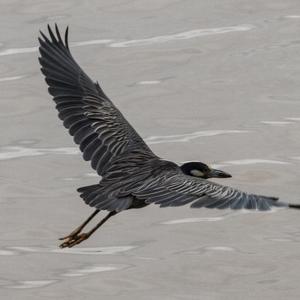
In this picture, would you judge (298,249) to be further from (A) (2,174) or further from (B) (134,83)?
(B) (134,83)

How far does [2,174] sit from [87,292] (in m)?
3.68

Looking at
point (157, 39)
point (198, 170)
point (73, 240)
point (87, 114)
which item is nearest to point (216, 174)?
point (198, 170)

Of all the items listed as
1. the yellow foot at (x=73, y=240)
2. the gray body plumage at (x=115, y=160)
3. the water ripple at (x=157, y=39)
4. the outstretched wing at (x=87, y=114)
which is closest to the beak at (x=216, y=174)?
the gray body plumage at (x=115, y=160)

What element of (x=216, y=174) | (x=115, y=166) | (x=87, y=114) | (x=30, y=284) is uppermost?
(x=87, y=114)

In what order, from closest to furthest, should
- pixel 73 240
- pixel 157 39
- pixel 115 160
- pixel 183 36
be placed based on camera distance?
pixel 73 240 < pixel 115 160 < pixel 157 39 < pixel 183 36

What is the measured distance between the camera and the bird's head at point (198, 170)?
41.5ft

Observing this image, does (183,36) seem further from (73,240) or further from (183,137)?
(73,240)

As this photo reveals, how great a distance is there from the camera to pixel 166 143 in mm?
21547

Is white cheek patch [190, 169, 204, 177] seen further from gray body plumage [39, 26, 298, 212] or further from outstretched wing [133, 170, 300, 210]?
outstretched wing [133, 170, 300, 210]

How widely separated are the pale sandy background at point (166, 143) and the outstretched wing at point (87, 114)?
402 centimetres

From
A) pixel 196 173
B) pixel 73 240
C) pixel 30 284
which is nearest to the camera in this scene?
pixel 196 173

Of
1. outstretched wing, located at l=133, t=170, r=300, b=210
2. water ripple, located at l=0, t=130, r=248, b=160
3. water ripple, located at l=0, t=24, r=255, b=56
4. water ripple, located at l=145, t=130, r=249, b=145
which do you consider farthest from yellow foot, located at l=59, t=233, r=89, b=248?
water ripple, located at l=0, t=24, r=255, b=56

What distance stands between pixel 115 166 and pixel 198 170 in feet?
2.41

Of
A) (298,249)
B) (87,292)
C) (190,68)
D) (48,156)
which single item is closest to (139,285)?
(87,292)
